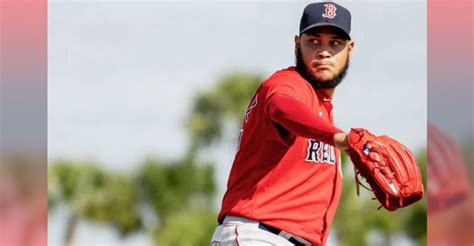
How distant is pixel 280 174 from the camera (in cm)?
416

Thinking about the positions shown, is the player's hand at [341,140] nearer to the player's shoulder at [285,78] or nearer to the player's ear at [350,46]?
the player's shoulder at [285,78]

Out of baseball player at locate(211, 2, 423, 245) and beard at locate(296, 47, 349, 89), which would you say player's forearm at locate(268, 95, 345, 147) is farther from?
beard at locate(296, 47, 349, 89)

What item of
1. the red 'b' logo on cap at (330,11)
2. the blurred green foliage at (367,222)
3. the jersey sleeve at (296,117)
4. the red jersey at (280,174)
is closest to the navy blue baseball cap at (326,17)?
the red 'b' logo on cap at (330,11)

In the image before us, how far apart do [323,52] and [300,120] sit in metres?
0.68

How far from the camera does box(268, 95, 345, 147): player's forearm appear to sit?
365 centimetres

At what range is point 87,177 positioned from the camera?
23703 mm

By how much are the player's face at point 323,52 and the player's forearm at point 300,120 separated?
1.50ft

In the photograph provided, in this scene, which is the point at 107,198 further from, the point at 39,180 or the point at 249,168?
the point at 249,168

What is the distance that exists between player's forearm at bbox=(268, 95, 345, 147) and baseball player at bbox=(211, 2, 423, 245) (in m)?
0.01

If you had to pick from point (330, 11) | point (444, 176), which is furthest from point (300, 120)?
point (444, 176)

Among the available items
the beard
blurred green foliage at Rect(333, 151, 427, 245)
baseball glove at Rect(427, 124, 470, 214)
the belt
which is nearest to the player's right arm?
the beard

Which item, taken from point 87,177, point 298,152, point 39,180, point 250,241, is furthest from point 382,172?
point 87,177

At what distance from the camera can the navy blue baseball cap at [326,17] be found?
13.9ft

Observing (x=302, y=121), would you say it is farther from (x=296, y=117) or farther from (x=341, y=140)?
(x=341, y=140)
